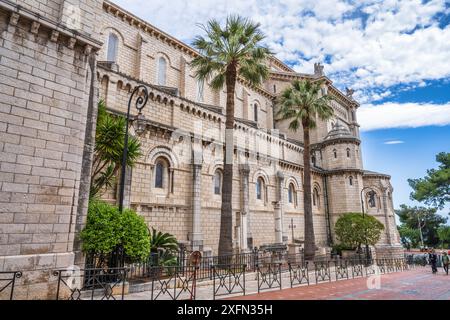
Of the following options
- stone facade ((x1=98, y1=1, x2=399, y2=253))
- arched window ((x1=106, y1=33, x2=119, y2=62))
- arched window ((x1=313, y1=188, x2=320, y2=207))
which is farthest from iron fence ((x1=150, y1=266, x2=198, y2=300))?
arched window ((x1=313, y1=188, x2=320, y2=207))

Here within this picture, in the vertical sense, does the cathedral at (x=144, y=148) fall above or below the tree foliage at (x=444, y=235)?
above

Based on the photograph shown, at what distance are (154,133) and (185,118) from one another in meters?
3.94

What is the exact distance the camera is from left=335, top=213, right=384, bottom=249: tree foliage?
80.5ft

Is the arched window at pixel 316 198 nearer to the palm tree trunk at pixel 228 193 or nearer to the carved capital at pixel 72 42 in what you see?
the palm tree trunk at pixel 228 193

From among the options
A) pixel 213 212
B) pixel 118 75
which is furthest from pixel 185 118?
pixel 213 212

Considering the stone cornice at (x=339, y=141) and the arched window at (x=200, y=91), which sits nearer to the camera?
the arched window at (x=200, y=91)

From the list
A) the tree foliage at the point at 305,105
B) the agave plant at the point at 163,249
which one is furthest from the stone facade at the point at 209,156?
the tree foliage at the point at 305,105

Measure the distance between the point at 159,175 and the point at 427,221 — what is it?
53818 millimetres

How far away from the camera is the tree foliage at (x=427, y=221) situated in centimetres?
5019

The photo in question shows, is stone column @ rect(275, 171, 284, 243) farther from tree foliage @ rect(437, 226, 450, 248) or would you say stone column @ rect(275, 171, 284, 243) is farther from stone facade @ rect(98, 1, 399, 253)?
tree foliage @ rect(437, 226, 450, 248)

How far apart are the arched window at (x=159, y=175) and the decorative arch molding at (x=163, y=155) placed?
0.52m

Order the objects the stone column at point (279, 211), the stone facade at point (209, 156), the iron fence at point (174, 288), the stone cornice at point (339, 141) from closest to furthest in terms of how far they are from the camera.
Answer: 1. the iron fence at point (174, 288)
2. the stone facade at point (209, 156)
3. the stone column at point (279, 211)
4. the stone cornice at point (339, 141)

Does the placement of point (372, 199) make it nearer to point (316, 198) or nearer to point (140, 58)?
point (316, 198)

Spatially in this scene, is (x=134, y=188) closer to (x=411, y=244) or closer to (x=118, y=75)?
(x=118, y=75)
